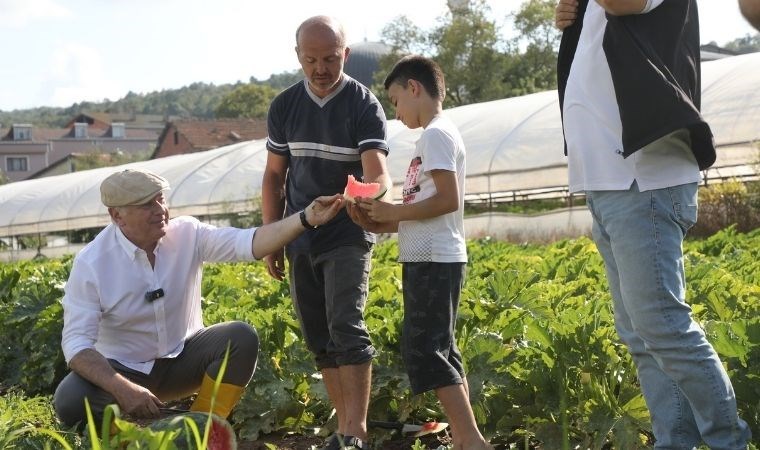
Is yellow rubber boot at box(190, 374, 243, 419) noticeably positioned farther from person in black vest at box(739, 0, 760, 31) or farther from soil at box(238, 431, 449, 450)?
person in black vest at box(739, 0, 760, 31)

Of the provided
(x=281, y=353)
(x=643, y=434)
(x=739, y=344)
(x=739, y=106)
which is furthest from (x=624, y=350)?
(x=739, y=106)

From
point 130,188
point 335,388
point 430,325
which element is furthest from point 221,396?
point 430,325

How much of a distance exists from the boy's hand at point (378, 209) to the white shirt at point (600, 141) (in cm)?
87

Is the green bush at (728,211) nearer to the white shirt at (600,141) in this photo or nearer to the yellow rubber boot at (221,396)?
the yellow rubber boot at (221,396)

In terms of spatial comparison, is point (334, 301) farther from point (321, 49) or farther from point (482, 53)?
point (482, 53)

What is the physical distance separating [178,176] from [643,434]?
25.4 meters

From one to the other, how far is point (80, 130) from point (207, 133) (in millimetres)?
65533

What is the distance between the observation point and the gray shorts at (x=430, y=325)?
12.0 ft

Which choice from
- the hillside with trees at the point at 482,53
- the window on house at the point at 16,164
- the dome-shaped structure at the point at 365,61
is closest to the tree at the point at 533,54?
the hillside with trees at the point at 482,53

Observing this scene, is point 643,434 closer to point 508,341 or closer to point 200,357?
point 508,341

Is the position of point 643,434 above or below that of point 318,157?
below

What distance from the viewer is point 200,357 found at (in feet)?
14.3

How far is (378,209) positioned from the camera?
3719 mm

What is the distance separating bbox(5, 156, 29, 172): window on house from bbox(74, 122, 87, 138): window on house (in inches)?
454
